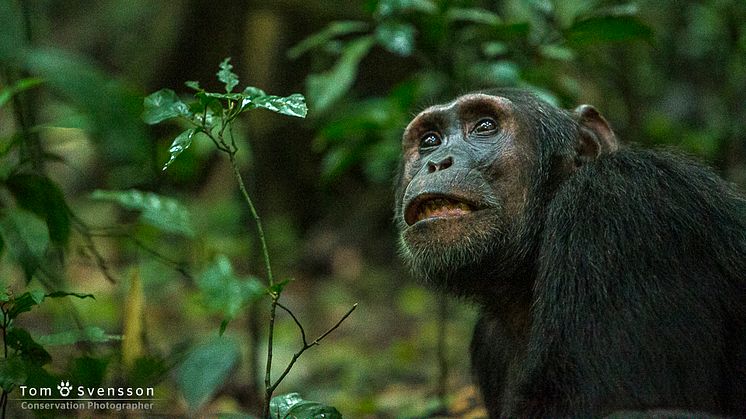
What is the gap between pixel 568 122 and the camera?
4.82 m

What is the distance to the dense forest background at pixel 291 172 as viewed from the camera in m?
4.82

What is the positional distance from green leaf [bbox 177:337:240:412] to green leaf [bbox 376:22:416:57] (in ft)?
7.79

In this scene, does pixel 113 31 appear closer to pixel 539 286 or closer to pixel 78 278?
pixel 78 278

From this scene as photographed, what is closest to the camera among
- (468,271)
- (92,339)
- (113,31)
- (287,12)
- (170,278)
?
(92,339)

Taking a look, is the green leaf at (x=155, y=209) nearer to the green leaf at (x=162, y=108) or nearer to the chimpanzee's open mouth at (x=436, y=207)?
the green leaf at (x=162, y=108)

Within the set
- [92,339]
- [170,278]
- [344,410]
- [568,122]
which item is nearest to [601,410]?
[568,122]

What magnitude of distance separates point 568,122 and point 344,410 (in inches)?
125

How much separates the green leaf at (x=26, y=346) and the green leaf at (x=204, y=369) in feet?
2.77

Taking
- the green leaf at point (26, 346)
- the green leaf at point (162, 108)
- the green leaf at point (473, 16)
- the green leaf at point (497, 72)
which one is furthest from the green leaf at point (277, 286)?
the green leaf at point (473, 16)

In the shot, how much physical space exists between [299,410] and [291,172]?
796cm

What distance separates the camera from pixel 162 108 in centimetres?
389

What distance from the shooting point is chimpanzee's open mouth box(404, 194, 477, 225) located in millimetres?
4331

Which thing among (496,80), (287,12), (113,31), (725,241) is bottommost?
(725,241)

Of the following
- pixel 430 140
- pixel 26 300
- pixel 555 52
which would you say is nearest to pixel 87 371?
pixel 26 300
